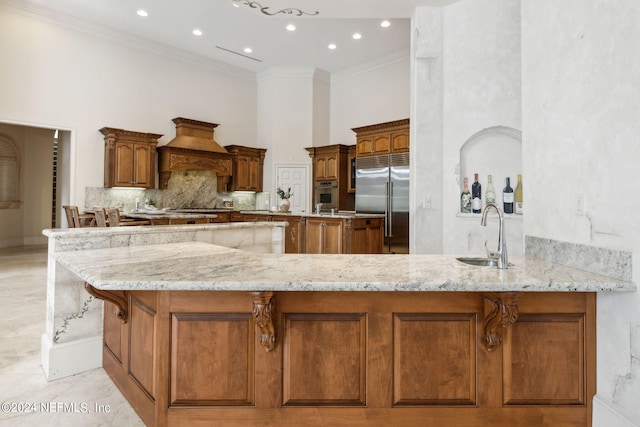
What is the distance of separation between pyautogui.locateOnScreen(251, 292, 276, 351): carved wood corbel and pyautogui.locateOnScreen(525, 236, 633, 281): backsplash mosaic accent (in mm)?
1530

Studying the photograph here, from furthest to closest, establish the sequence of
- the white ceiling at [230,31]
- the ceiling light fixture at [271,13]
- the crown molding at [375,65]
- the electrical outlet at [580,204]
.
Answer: the crown molding at [375,65], the white ceiling at [230,31], the ceiling light fixture at [271,13], the electrical outlet at [580,204]

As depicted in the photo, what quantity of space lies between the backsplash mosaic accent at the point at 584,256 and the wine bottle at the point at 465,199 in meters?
1.44

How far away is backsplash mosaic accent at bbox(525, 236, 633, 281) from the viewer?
1.60m

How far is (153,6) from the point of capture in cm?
657

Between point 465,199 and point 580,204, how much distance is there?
188 cm

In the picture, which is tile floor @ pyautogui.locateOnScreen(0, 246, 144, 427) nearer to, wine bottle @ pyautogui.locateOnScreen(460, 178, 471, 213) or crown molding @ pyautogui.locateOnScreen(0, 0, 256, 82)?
wine bottle @ pyautogui.locateOnScreen(460, 178, 471, 213)

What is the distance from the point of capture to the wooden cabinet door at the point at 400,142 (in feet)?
24.2

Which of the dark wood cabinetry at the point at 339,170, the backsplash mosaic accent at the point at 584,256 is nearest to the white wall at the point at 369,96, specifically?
the dark wood cabinetry at the point at 339,170

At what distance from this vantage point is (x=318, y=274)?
159 centimetres

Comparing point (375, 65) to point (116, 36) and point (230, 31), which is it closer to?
point (230, 31)

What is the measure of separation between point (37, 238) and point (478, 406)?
1096 centimetres

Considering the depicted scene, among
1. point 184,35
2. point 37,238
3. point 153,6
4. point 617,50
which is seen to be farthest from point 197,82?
point 617,50

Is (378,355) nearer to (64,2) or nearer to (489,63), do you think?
(489,63)

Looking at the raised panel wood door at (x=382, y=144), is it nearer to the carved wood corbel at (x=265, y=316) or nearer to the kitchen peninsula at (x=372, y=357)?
the kitchen peninsula at (x=372, y=357)
